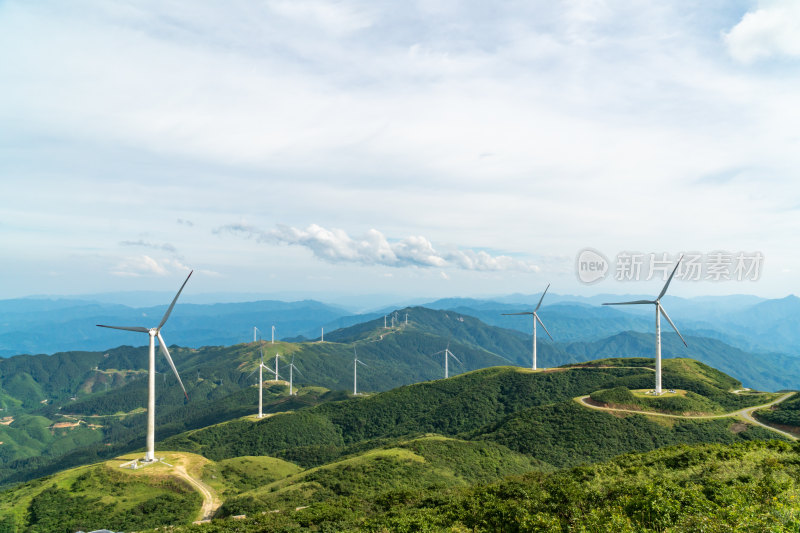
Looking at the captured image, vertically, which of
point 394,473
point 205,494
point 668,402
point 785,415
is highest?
point 785,415

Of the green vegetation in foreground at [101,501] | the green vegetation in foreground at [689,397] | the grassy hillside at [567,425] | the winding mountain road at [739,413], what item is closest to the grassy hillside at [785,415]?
the winding mountain road at [739,413]

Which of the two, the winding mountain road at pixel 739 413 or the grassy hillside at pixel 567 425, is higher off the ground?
the winding mountain road at pixel 739 413

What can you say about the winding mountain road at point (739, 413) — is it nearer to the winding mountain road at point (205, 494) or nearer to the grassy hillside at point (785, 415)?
the grassy hillside at point (785, 415)

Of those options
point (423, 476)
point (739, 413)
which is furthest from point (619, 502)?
point (739, 413)

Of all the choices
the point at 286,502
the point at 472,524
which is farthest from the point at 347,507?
the point at 472,524

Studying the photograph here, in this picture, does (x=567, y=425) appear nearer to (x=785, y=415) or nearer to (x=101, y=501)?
(x=785, y=415)

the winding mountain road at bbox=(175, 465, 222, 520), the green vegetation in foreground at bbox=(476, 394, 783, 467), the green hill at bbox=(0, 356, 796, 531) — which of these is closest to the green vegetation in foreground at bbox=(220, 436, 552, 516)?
the green hill at bbox=(0, 356, 796, 531)
